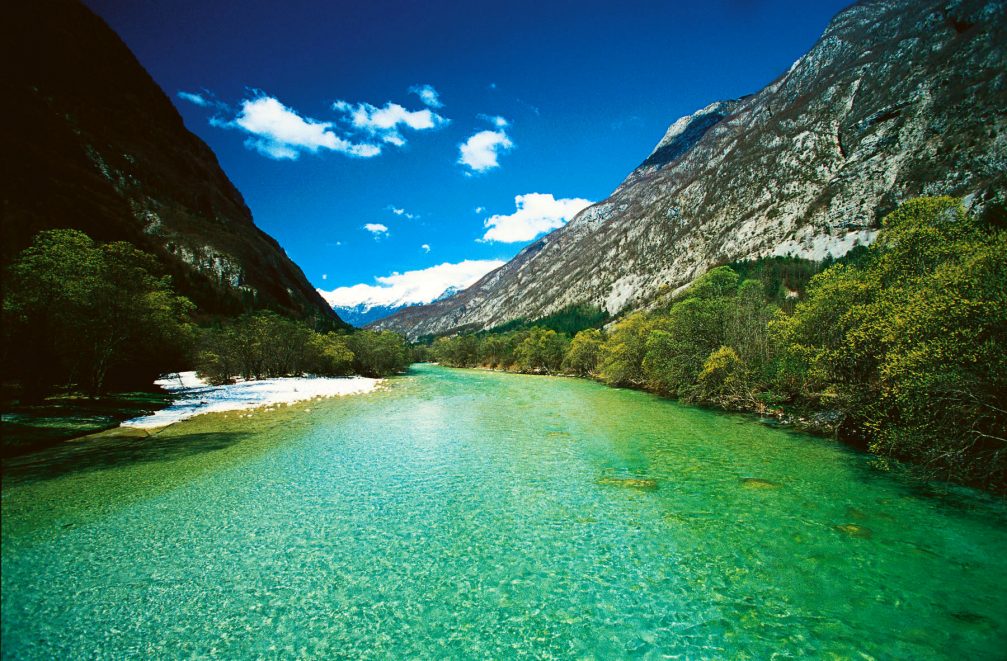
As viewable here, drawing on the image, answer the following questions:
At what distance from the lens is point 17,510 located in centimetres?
363

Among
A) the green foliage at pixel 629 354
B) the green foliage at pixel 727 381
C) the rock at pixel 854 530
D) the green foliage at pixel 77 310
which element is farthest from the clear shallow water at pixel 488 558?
the green foliage at pixel 629 354

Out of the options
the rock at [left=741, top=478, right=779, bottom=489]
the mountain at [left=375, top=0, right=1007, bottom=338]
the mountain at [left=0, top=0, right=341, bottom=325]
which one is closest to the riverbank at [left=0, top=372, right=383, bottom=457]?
the rock at [left=741, top=478, right=779, bottom=489]

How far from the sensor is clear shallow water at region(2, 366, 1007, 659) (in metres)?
8.81

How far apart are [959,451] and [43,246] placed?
43530 millimetres

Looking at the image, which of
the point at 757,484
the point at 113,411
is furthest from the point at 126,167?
the point at 757,484

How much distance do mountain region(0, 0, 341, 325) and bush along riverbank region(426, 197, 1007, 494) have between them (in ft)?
362

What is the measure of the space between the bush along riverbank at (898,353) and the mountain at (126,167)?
362 feet

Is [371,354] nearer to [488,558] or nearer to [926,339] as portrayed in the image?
[488,558]

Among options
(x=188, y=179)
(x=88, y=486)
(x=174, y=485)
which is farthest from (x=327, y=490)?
(x=188, y=179)

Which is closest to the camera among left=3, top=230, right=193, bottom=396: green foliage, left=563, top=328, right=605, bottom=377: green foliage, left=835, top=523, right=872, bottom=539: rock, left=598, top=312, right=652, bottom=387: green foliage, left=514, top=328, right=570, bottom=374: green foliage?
left=835, top=523, right=872, bottom=539: rock

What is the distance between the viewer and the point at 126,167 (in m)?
139

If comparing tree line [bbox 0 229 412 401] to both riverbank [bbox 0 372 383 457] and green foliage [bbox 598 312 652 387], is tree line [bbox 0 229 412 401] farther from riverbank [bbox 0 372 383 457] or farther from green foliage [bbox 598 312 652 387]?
green foliage [bbox 598 312 652 387]

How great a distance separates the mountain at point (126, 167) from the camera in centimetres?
9638

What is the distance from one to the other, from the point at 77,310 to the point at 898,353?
42.5 m
